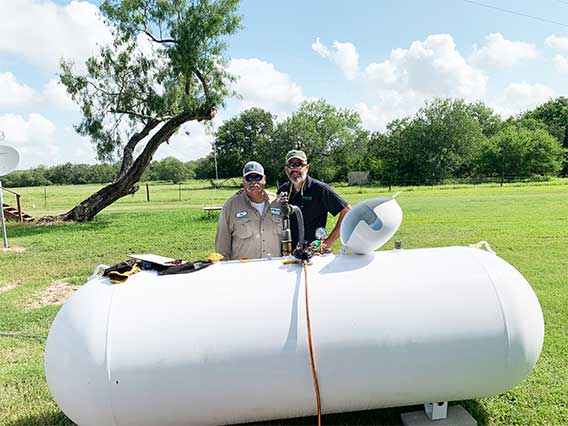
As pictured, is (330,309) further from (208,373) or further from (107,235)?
(107,235)

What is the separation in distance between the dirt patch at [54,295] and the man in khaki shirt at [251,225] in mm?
3570

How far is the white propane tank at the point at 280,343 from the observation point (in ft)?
7.98

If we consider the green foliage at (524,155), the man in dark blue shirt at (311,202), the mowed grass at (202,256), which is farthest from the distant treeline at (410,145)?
the man in dark blue shirt at (311,202)

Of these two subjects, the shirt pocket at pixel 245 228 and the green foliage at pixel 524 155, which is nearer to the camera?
the shirt pocket at pixel 245 228

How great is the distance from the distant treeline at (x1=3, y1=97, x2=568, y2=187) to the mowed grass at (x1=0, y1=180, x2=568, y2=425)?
28.9 m

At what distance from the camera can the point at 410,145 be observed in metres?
50.0

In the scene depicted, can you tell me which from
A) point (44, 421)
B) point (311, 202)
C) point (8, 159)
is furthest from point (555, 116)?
point (44, 421)

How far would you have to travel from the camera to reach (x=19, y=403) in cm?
347

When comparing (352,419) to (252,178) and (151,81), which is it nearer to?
(252,178)

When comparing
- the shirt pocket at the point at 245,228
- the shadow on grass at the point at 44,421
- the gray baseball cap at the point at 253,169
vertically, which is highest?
the gray baseball cap at the point at 253,169

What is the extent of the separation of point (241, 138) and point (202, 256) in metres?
53.9

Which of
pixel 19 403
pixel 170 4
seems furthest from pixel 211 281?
pixel 170 4

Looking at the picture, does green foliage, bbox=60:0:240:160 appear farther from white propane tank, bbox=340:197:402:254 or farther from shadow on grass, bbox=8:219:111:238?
white propane tank, bbox=340:197:402:254

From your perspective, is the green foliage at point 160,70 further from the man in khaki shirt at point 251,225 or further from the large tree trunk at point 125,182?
the man in khaki shirt at point 251,225
